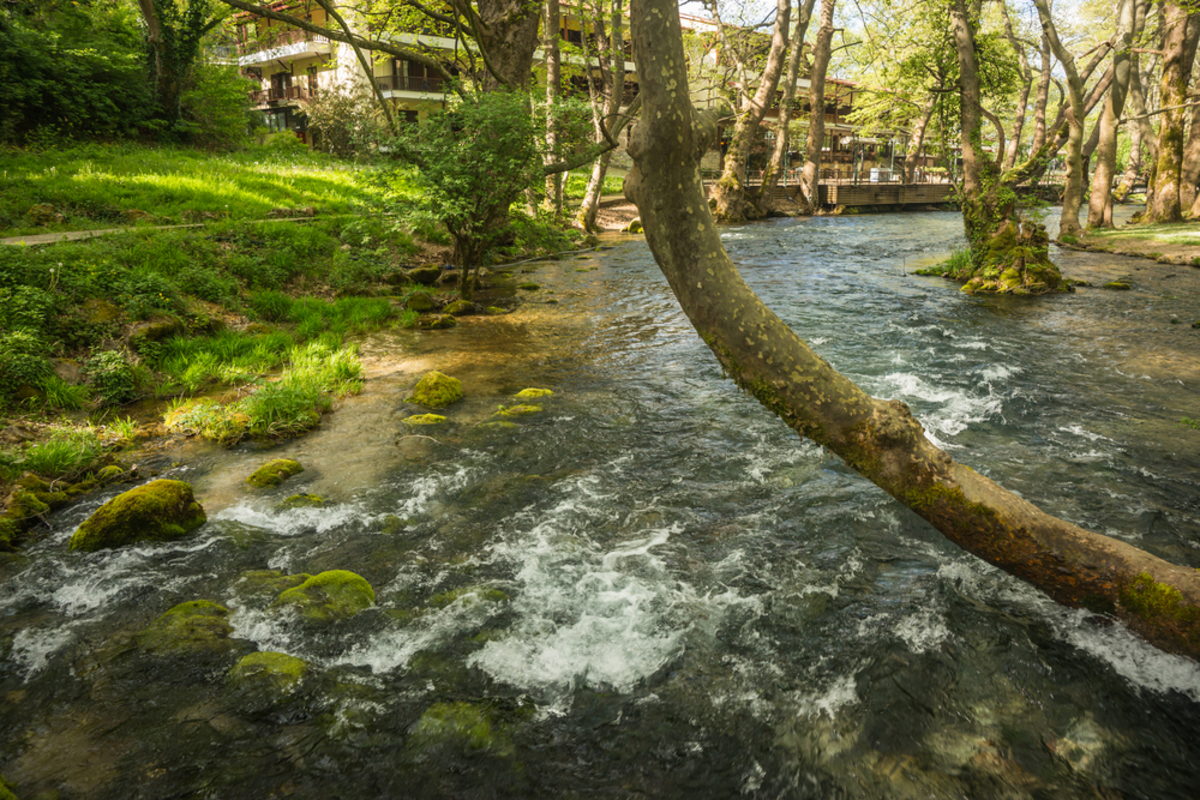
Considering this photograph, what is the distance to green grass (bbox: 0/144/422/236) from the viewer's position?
10977 millimetres

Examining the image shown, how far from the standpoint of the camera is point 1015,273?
1289cm

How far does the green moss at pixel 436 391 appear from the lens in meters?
7.13

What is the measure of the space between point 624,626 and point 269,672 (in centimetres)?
190

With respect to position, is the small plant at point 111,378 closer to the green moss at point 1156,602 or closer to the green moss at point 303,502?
the green moss at point 303,502

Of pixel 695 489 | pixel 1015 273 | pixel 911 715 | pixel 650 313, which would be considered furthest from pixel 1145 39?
pixel 911 715

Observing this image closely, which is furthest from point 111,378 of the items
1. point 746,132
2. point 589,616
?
point 746,132

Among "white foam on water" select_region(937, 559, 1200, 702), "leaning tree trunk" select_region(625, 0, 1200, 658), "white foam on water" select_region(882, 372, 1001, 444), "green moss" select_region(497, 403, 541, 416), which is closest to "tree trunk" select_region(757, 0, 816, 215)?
"white foam on water" select_region(882, 372, 1001, 444)

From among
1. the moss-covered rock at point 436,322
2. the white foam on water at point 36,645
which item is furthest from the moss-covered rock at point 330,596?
the moss-covered rock at point 436,322

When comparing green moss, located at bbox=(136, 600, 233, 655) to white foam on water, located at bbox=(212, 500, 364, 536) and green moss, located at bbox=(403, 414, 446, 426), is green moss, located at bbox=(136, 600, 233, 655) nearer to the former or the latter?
white foam on water, located at bbox=(212, 500, 364, 536)

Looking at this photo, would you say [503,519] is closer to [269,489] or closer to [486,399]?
[269,489]

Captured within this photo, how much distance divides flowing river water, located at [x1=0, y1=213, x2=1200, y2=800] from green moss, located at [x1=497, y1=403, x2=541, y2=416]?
135 millimetres

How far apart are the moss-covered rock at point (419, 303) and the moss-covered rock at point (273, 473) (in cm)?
608

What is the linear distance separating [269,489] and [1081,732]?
5.56m

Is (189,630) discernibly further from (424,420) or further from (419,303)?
(419,303)
